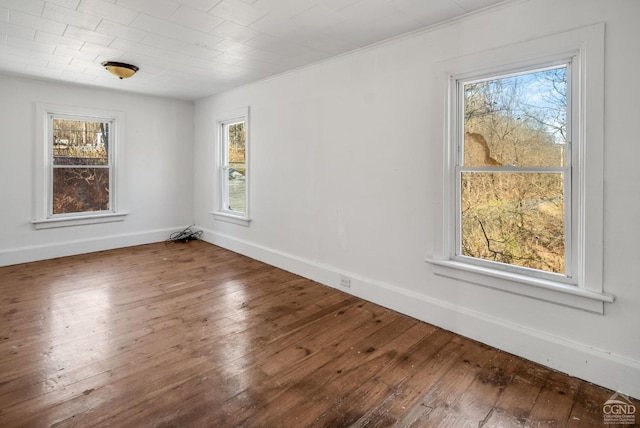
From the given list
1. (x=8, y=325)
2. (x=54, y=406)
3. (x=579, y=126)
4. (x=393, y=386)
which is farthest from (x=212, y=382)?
(x=579, y=126)

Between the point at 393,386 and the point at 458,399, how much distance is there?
0.35 m

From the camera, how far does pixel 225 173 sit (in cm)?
547

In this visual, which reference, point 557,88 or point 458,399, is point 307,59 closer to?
point 557,88

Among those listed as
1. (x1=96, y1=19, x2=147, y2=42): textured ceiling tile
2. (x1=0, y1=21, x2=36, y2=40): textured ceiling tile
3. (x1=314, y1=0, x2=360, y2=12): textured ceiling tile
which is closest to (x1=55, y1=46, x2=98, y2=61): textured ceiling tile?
(x1=0, y1=21, x2=36, y2=40): textured ceiling tile

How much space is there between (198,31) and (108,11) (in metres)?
0.64

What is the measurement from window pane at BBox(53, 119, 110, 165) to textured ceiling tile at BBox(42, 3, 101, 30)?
8.91 feet

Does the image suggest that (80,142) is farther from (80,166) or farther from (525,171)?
(525,171)

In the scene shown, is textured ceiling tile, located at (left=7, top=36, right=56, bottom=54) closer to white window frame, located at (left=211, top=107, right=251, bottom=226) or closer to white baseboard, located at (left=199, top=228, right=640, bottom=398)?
white window frame, located at (left=211, top=107, right=251, bottom=226)

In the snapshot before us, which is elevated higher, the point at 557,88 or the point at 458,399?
the point at 557,88

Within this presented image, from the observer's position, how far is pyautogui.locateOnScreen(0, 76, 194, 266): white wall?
4367 mm

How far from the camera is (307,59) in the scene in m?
3.54

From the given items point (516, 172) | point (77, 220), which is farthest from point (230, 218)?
point (516, 172)

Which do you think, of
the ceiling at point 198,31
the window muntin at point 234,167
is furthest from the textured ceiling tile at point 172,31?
the window muntin at point 234,167

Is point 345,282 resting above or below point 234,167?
below
